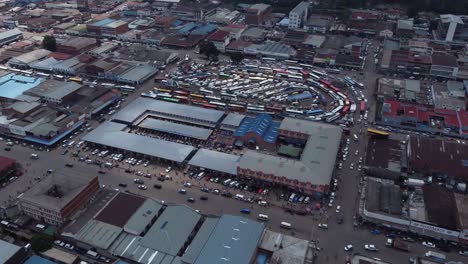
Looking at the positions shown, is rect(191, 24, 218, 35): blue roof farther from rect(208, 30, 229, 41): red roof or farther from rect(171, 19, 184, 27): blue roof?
rect(171, 19, 184, 27): blue roof

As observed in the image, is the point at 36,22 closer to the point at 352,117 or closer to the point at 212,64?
the point at 212,64

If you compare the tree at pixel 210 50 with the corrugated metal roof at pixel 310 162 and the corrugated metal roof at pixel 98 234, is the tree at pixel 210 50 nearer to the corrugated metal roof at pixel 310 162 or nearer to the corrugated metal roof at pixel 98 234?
the corrugated metal roof at pixel 310 162

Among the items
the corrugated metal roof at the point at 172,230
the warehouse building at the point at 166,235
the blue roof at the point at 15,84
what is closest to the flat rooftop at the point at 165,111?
the blue roof at the point at 15,84

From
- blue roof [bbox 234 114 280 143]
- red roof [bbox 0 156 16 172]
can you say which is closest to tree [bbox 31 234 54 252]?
red roof [bbox 0 156 16 172]

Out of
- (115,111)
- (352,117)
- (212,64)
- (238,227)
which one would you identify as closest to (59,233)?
(238,227)

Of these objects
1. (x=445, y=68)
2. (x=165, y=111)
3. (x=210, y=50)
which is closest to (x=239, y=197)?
(x=165, y=111)

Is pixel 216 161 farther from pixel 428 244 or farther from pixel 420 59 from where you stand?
pixel 420 59
